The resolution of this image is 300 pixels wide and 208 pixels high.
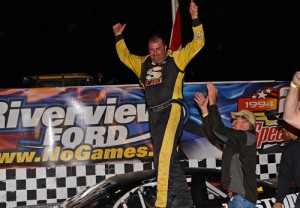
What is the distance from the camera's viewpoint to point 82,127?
7.70 meters

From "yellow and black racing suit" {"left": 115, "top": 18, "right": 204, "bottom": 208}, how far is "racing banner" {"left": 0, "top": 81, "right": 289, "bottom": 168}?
2713mm

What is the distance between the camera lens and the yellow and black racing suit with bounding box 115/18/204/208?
484 centimetres

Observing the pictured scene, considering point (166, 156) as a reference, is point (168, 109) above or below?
above

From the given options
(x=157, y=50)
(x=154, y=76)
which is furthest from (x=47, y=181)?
(x=157, y=50)

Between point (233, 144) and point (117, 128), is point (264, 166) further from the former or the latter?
point (233, 144)

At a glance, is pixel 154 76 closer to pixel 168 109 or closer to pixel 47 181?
pixel 168 109

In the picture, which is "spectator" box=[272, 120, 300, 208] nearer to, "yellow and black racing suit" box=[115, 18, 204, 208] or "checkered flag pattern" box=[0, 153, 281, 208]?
"yellow and black racing suit" box=[115, 18, 204, 208]

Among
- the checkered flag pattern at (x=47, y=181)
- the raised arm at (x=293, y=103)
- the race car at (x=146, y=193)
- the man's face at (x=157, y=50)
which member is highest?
the man's face at (x=157, y=50)

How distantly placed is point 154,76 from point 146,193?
1145 mm

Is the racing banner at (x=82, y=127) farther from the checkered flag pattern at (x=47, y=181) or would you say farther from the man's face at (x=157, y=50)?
the man's face at (x=157, y=50)

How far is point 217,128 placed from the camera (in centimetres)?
456

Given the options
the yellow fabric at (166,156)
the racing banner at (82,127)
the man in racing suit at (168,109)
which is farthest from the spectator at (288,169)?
the racing banner at (82,127)

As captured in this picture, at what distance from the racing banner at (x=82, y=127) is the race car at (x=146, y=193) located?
1877mm

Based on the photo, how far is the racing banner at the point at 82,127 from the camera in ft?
25.0
